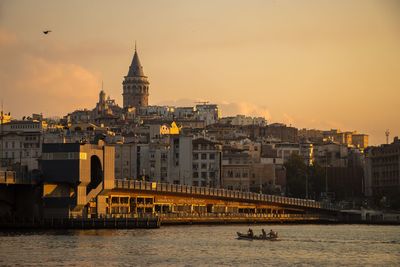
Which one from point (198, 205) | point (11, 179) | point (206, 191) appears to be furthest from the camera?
point (198, 205)

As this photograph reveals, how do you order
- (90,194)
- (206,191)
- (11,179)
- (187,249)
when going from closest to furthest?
(187,249)
(11,179)
(90,194)
(206,191)

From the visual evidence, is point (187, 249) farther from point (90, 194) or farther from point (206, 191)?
point (206, 191)

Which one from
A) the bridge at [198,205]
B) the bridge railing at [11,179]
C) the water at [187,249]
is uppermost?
the bridge railing at [11,179]

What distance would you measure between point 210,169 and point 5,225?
74.6 metres

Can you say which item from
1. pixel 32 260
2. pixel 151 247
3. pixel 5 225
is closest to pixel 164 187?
pixel 5 225

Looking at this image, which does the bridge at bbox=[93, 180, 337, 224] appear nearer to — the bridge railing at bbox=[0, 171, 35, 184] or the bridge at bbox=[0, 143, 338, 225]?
the bridge at bbox=[0, 143, 338, 225]

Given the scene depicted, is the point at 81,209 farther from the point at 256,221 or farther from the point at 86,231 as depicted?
the point at 256,221

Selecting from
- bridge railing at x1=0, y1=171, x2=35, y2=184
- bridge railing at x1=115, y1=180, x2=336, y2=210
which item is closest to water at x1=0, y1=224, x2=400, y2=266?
bridge railing at x1=0, y1=171, x2=35, y2=184

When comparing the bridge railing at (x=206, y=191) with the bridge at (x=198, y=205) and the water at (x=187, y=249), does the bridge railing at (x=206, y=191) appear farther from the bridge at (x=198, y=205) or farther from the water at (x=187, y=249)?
the water at (x=187, y=249)

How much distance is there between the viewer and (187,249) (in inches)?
3939

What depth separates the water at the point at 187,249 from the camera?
88938mm

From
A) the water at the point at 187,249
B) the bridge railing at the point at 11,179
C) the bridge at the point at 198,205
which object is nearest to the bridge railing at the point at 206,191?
the bridge at the point at 198,205

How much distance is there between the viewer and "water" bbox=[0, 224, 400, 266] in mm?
88938

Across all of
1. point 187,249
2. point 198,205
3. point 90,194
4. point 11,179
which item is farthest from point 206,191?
point 187,249
